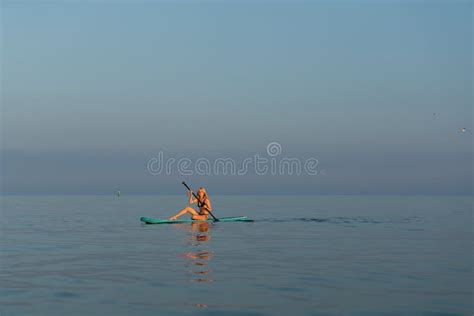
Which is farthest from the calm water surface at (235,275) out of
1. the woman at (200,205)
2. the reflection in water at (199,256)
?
the woman at (200,205)

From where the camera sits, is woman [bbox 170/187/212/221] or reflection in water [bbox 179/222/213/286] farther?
woman [bbox 170/187/212/221]

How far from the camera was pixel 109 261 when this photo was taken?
20516mm

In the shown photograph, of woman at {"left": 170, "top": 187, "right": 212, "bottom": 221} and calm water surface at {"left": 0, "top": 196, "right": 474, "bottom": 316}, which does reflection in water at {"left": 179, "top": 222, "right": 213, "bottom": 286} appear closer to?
calm water surface at {"left": 0, "top": 196, "right": 474, "bottom": 316}

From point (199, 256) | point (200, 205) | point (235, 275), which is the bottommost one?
point (235, 275)

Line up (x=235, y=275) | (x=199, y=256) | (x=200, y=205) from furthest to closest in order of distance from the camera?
(x=200, y=205) → (x=199, y=256) → (x=235, y=275)

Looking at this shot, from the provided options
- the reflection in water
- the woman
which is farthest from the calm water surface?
the woman

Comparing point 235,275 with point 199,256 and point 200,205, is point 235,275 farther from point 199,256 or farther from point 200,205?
point 200,205

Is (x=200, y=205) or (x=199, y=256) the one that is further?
(x=200, y=205)

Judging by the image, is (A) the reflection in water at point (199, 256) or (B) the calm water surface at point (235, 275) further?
(A) the reflection in water at point (199, 256)

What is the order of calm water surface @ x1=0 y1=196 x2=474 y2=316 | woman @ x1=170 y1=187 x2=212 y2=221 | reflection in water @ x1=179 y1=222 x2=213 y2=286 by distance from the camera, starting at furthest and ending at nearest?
1. woman @ x1=170 y1=187 x2=212 y2=221
2. reflection in water @ x1=179 y1=222 x2=213 y2=286
3. calm water surface @ x1=0 y1=196 x2=474 y2=316

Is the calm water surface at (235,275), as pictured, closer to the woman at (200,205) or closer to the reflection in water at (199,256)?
the reflection in water at (199,256)

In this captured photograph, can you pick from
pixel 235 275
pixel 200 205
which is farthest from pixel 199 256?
pixel 200 205

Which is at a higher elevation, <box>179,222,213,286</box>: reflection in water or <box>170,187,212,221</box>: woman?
<box>170,187,212,221</box>: woman

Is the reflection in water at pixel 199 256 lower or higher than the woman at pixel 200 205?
lower
